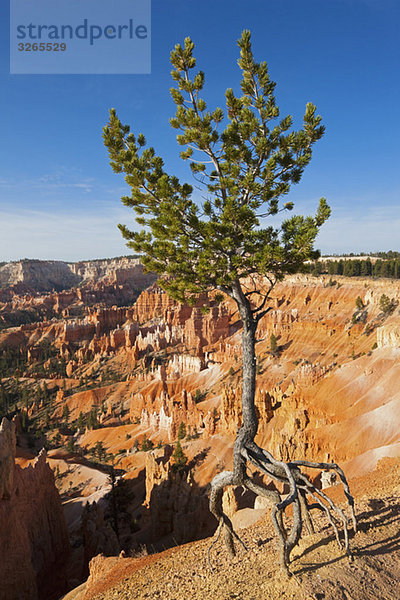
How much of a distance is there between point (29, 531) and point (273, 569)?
17.4 metres

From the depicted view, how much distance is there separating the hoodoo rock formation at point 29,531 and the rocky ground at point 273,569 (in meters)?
5.42

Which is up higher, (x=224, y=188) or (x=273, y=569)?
(x=224, y=188)

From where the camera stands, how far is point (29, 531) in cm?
1755

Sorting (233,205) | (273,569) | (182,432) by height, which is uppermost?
(233,205)

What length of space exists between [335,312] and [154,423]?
46.0 metres

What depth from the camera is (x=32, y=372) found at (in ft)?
298

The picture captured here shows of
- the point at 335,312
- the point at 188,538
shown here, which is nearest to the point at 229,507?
the point at 188,538

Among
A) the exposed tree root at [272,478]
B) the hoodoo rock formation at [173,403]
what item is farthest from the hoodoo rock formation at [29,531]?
the exposed tree root at [272,478]

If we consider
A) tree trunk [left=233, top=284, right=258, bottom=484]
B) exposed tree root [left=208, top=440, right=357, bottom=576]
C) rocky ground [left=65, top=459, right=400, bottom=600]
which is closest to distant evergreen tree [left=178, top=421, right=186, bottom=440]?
rocky ground [left=65, top=459, right=400, bottom=600]

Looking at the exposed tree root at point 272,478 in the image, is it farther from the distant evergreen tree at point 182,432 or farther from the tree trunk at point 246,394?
the distant evergreen tree at point 182,432

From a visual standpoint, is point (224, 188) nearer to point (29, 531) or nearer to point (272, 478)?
point (272, 478)

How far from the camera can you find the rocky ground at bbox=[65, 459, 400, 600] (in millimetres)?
5309

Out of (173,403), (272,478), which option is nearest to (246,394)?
(272,478)

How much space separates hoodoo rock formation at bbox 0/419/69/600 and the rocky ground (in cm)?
542
